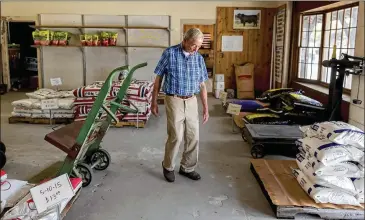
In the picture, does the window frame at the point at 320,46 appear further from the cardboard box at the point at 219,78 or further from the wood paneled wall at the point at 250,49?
the cardboard box at the point at 219,78

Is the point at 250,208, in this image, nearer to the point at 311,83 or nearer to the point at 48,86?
the point at 311,83

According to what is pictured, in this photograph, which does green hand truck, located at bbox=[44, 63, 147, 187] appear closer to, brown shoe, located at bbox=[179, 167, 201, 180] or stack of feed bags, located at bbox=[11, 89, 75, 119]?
brown shoe, located at bbox=[179, 167, 201, 180]

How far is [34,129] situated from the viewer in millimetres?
4898

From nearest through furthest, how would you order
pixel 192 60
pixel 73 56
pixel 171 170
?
pixel 192 60 < pixel 171 170 < pixel 73 56

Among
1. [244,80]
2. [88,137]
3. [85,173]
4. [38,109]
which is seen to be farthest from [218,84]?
[88,137]

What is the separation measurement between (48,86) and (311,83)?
195 inches

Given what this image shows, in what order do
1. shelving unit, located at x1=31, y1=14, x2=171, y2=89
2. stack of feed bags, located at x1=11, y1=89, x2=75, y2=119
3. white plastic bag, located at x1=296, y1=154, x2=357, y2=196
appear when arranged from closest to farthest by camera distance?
white plastic bag, located at x1=296, y1=154, x2=357, y2=196 → stack of feed bags, located at x1=11, y1=89, x2=75, y2=119 → shelving unit, located at x1=31, y1=14, x2=171, y2=89

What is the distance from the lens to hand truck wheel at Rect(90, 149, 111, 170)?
3328 millimetres

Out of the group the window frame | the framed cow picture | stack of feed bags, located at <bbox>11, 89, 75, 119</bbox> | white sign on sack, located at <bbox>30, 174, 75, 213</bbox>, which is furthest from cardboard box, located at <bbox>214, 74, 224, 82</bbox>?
white sign on sack, located at <bbox>30, 174, 75, 213</bbox>

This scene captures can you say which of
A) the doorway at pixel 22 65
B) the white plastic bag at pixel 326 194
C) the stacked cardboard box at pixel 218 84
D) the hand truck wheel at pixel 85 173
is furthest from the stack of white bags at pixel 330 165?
the stacked cardboard box at pixel 218 84

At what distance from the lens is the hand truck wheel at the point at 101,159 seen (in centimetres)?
333

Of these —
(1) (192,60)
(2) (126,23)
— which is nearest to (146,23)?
(2) (126,23)

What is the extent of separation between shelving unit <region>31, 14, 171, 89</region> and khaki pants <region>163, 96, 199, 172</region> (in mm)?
3970

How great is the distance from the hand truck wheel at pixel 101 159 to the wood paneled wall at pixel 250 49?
523 centimetres
